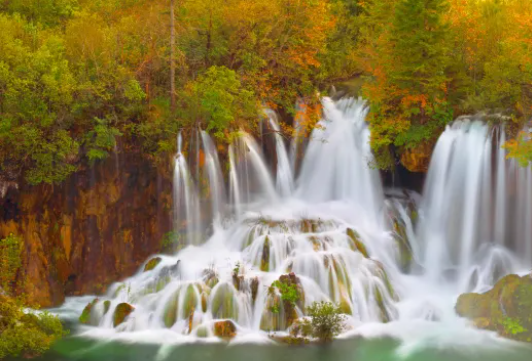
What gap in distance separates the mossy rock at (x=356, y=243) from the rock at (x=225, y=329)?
4.96m

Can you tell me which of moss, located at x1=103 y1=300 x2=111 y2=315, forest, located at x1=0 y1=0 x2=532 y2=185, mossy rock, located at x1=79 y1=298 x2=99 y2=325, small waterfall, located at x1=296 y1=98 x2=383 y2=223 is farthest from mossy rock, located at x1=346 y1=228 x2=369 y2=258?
mossy rock, located at x1=79 y1=298 x2=99 y2=325

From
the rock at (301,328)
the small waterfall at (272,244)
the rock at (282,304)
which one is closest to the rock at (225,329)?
the small waterfall at (272,244)

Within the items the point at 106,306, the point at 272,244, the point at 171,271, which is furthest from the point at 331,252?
the point at 106,306

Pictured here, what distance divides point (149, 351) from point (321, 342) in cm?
448

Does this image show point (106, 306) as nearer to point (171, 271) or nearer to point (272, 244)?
point (171, 271)

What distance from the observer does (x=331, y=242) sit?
1678 cm

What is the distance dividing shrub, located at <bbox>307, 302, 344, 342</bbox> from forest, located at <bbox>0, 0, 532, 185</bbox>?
7.68 metres

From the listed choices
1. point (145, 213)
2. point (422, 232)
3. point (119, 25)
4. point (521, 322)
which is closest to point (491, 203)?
point (422, 232)

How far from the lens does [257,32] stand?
2280 centimetres

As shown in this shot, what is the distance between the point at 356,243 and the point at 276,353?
17.4 feet

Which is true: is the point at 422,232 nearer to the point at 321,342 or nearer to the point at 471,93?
the point at 471,93

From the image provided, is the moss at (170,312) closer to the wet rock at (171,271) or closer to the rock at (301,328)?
the wet rock at (171,271)

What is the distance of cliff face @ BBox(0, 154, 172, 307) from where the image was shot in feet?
55.1

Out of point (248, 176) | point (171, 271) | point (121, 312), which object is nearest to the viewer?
point (121, 312)
